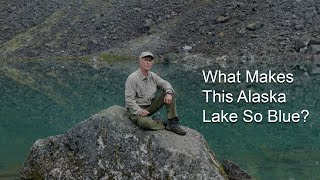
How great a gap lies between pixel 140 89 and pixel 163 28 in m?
123

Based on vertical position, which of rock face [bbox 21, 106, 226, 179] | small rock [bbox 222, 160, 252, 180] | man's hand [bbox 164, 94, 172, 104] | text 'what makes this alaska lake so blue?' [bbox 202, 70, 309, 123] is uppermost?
man's hand [bbox 164, 94, 172, 104]

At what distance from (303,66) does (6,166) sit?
87.3 meters

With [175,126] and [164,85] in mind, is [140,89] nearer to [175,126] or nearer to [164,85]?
[164,85]

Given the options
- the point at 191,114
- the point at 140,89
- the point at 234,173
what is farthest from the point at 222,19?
the point at 140,89

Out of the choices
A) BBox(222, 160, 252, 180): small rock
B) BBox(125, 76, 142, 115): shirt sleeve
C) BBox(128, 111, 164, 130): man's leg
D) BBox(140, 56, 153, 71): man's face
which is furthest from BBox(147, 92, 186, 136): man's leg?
BBox(222, 160, 252, 180): small rock

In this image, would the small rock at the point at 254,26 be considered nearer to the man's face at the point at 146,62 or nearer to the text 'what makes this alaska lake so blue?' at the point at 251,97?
the text 'what makes this alaska lake so blue?' at the point at 251,97

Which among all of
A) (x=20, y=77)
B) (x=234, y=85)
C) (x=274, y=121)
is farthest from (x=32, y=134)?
(x=20, y=77)

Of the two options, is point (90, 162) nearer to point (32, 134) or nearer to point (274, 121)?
point (32, 134)

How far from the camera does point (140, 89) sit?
65.3 feet

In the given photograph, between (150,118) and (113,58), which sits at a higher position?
(150,118)

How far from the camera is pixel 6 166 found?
28453mm

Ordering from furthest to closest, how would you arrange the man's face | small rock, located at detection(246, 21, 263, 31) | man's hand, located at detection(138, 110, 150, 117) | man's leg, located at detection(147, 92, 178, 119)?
small rock, located at detection(246, 21, 263, 31)
man's leg, located at detection(147, 92, 178, 119)
man's hand, located at detection(138, 110, 150, 117)
the man's face

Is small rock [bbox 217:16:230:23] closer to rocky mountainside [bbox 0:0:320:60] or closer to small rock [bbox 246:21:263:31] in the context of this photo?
rocky mountainside [bbox 0:0:320:60]

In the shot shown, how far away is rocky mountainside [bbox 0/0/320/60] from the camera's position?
124 metres
